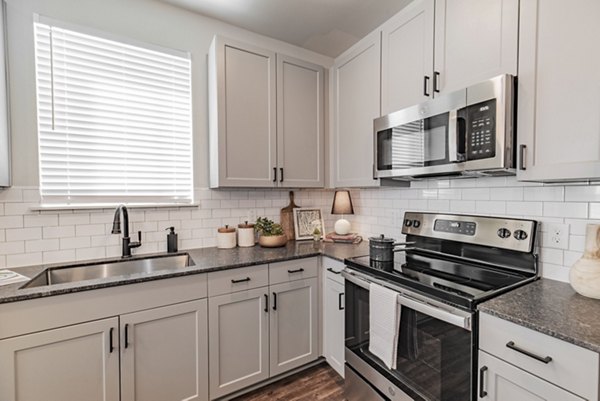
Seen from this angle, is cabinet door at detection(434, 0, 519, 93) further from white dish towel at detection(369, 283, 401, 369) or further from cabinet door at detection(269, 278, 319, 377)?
cabinet door at detection(269, 278, 319, 377)

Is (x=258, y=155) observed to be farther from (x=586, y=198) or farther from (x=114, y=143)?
(x=586, y=198)

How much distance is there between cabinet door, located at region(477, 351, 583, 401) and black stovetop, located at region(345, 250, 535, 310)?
21cm

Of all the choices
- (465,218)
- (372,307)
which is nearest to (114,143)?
(372,307)

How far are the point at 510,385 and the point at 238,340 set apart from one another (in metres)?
1.39

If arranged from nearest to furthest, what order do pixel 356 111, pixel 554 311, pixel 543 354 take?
pixel 543 354, pixel 554 311, pixel 356 111

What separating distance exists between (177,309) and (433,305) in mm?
1307

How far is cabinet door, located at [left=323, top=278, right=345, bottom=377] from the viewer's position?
6.40ft

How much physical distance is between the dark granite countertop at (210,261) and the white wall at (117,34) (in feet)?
1.91

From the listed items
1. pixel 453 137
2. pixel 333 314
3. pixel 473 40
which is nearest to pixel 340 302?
pixel 333 314

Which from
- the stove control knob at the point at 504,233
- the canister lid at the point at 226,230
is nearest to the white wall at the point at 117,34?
the canister lid at the point at 226,230

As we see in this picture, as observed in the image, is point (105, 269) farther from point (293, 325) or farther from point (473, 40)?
point (473, 40)

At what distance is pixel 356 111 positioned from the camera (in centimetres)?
226

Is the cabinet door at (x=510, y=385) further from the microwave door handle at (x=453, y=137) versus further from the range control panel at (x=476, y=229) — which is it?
the microwave door handle at (x=453, y=137)

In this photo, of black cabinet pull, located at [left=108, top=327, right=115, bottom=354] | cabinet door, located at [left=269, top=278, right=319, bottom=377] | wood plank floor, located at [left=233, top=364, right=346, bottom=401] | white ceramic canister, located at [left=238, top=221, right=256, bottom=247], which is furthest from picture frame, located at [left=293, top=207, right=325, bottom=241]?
black cabinet pull, located at [left=108, top=327, right=115, bottom=354]
